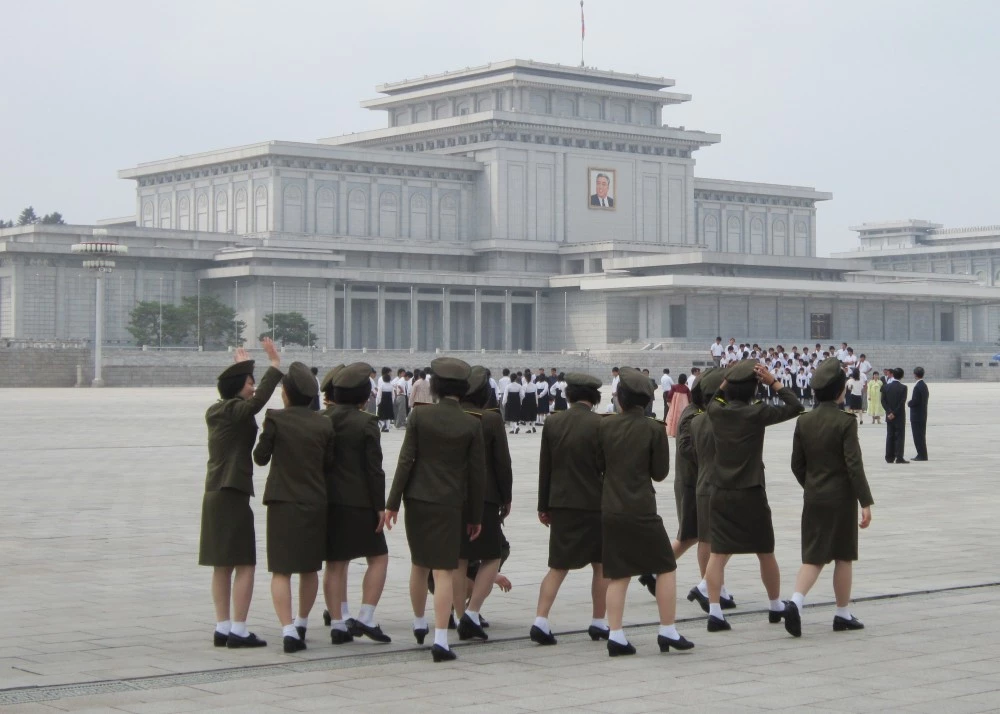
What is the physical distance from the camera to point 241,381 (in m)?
9.16

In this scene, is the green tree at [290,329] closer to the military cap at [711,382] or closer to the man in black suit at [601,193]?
the man in black suit at [601,193]

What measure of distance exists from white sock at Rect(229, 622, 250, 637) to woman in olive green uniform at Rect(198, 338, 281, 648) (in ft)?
0.11

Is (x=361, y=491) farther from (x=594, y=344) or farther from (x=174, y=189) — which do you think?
(x=174, y=189)

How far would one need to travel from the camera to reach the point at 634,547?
8875 millimetres

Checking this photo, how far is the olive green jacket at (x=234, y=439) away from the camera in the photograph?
29.6ft

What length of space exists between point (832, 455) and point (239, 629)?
370 centimetres

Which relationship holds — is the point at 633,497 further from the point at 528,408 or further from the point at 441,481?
the point at 528,408

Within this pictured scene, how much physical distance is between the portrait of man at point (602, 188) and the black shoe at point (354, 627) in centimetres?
8942

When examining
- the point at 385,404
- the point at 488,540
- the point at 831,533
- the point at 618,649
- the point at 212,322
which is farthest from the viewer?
the point at 212,322

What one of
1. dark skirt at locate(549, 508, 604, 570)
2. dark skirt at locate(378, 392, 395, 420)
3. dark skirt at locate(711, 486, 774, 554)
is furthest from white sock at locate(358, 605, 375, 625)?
dark skirt at locate(378, 392, 395, 420)

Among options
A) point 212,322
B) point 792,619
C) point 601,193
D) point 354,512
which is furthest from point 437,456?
point 601,193

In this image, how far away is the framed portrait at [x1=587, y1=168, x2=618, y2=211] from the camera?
97.6 m

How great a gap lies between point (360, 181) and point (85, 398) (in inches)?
1802

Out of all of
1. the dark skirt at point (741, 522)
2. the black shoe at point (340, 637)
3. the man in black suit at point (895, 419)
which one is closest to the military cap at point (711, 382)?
the dark skirt at point (741, 522)
